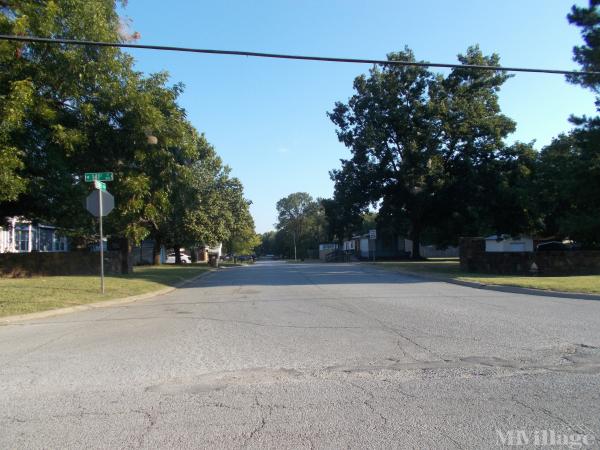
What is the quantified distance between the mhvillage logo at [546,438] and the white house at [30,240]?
1361 inches

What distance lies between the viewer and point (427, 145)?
45.6 metres

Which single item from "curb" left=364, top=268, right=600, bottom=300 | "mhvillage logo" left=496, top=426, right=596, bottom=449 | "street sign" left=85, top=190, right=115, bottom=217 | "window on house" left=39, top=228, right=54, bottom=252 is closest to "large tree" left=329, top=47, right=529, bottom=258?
"curb" left=364, top=268, right=600, bottom=300

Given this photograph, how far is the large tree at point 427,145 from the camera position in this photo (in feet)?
147

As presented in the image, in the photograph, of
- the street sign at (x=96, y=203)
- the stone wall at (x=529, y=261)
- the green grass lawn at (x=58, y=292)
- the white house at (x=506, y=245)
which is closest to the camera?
the green grass lawn at (x=58, y=292)

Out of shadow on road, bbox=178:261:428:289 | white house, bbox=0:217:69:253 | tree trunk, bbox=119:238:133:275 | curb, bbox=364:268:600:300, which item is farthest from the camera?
white house, bbox=0:217:69:253

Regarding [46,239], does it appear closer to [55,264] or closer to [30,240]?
[30,240]

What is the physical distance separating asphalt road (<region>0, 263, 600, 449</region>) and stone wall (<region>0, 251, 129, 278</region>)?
14820mm

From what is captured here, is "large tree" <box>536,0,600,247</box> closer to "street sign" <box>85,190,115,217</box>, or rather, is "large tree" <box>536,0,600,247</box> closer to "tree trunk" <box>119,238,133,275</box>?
"street sign" <box>85,190,115,217</box>

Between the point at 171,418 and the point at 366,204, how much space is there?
46192mm

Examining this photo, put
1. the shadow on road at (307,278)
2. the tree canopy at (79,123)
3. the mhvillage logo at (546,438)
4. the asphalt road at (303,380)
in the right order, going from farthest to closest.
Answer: the shadow on road at (307,278)
the tree canopy at (79,123)
the asphalt road at (303,380)
the mhvillage logo at (546,438)

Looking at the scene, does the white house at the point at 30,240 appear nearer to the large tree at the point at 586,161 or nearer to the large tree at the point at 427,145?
the large tree at the point at 427,145

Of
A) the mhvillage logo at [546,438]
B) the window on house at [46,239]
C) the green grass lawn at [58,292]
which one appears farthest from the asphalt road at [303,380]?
the window on house at [46,239]

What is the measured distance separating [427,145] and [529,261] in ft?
69.7

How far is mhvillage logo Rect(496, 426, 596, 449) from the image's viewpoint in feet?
14.6
